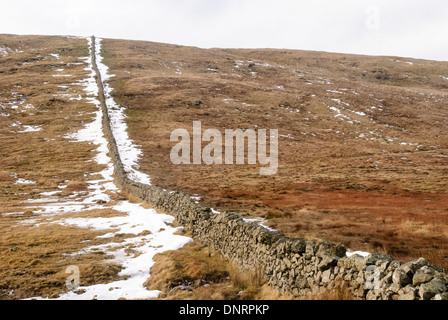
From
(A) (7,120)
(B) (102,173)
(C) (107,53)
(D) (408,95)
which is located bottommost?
(B) (102,173)

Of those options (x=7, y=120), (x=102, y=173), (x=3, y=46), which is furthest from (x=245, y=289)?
(x=3, y=46)

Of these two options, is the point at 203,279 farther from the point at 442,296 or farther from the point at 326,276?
the point at 442,296

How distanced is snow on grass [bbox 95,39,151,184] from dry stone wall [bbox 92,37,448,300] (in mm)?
16086

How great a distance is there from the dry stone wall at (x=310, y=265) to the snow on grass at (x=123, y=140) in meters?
16.1

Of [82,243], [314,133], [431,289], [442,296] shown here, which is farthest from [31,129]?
[442,296]

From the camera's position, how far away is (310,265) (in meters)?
6.93

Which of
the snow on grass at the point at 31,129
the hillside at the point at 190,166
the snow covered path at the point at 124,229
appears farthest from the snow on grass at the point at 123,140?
the snow on grass at the point at 31,129

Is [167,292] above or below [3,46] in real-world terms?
below

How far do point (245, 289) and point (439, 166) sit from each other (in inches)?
1294

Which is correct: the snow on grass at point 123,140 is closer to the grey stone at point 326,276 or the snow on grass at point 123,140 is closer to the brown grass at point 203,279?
the brown grass at point 203,279

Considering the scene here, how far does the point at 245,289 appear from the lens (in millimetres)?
8273

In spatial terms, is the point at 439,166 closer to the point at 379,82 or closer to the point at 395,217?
the point at 395,217

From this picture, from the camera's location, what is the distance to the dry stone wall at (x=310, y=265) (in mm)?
4812

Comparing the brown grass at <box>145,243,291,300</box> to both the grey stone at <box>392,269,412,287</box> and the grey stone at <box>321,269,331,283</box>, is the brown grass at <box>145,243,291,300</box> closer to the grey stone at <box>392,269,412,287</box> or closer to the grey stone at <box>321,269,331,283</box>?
the grey stone at <box>321,269,331,283</box>
